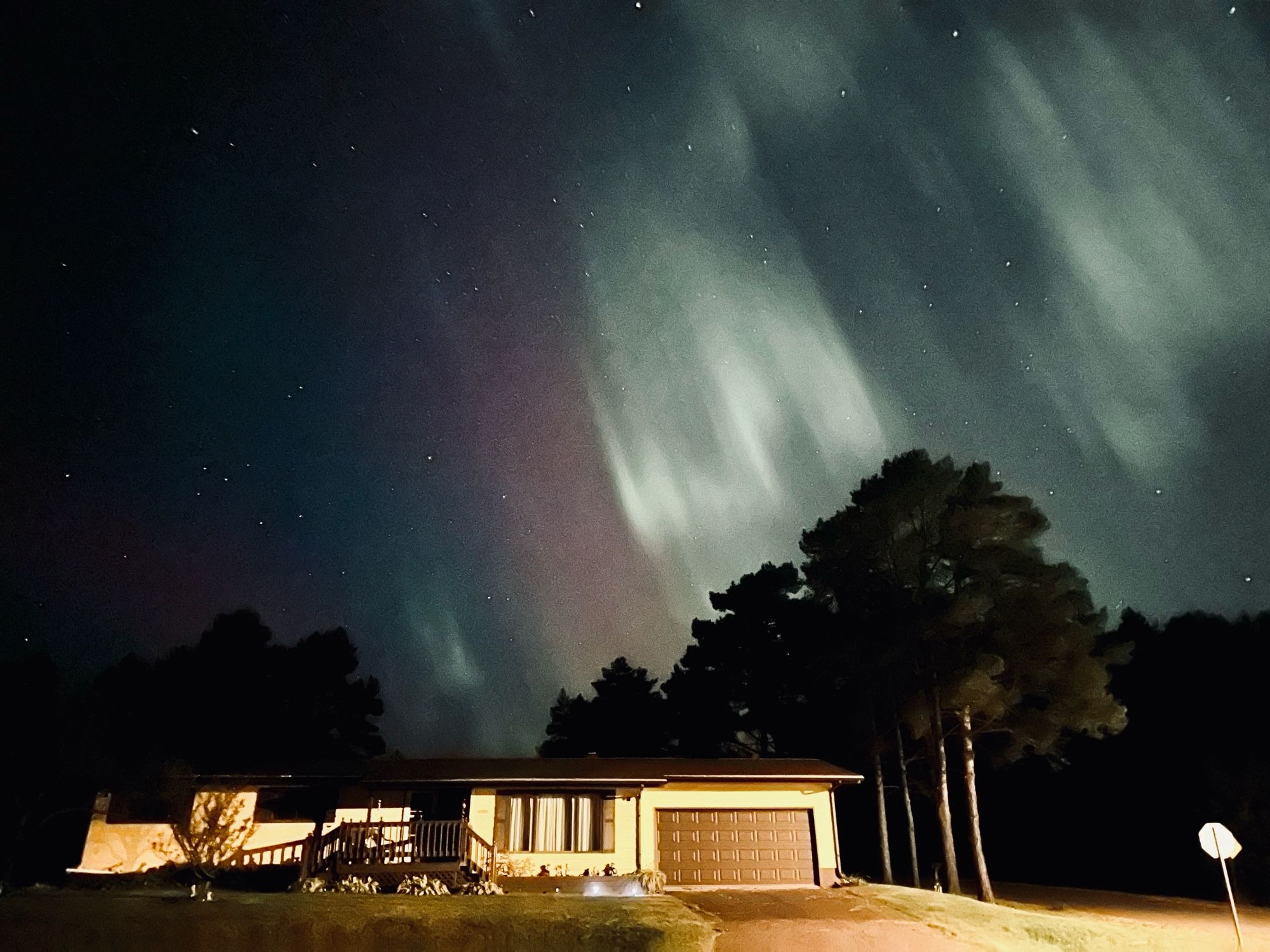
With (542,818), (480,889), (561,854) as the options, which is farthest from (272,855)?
(561,854)

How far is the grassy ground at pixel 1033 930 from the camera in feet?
53.5

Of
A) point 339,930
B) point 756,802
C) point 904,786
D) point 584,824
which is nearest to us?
point 339,930

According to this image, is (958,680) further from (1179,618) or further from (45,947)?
(45,947)

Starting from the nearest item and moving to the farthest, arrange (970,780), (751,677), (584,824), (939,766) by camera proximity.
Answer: (584,824)
(970,780)
(939,766)
(751,677)

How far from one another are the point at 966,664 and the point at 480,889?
50.9ft

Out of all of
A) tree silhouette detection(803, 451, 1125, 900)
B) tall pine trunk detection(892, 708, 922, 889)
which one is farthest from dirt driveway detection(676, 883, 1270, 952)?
tall pine trunk detection(892, 708, 922, 889)

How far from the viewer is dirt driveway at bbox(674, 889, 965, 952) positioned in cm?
1441

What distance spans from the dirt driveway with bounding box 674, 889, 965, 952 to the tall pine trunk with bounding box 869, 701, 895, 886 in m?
11.9

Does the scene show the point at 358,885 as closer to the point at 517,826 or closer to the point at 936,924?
the point at 517,826

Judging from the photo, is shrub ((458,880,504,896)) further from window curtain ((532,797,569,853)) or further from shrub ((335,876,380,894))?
window curtain ((532,797,569,853))

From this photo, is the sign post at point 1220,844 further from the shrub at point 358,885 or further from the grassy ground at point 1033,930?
the shrub at point 358,885

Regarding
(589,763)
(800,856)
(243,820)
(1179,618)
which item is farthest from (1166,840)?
(243,820)

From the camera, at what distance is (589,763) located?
80.2ft

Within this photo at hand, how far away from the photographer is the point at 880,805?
100 ft
